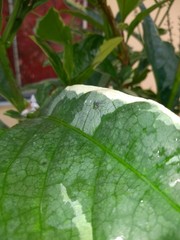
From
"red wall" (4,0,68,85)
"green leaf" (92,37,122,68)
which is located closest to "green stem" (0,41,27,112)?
"green leaf" (92,37,122,68)

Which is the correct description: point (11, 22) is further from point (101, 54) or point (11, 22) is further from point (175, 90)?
point (175, 90)

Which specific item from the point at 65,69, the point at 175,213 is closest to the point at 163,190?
the point at 175,213

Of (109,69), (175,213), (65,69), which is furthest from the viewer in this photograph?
(109,69)

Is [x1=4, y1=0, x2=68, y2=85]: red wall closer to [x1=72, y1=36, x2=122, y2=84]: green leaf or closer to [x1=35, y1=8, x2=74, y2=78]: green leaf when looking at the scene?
[x1=35, y1=8, x2=74, y2=78]: green leaf

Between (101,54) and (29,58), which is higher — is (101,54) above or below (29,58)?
above

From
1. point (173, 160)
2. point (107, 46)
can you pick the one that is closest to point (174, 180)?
point (173, 160)

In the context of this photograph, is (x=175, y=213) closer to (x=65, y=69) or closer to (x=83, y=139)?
(x=83, y=139)
